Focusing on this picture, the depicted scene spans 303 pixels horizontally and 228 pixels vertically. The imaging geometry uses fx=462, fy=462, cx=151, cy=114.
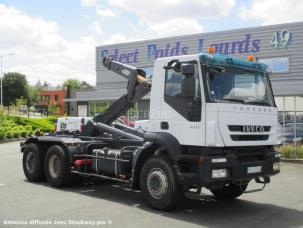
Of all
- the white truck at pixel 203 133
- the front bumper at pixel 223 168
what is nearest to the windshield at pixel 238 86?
the white truck at pixel 203 133

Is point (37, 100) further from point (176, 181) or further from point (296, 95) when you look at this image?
point (176, 181)

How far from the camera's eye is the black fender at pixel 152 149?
8383 millimetres

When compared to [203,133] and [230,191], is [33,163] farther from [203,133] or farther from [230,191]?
[203,133]

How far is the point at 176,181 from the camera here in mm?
8367

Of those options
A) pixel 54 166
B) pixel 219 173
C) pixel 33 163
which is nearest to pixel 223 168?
pixel 219 173

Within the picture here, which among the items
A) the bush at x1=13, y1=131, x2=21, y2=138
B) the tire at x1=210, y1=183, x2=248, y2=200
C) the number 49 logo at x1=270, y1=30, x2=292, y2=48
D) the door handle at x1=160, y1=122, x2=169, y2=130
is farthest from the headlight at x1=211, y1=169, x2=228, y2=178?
the bush at x1=13, y1=131, x2=21, y2=138

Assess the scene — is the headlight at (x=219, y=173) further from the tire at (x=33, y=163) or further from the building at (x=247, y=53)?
the building at (x=247, y=53)

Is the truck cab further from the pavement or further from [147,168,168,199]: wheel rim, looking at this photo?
the pavement

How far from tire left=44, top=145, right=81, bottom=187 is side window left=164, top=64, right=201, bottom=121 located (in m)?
3.63

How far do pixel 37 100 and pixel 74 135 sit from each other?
104 meters

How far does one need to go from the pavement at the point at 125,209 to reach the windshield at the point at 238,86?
2.10 m

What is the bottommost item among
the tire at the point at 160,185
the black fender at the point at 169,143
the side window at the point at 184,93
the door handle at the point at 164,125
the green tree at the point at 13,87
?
the tire at the point at 160,185

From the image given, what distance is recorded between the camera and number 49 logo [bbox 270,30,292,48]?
27.0m

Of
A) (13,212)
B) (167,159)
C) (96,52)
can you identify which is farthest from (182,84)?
(96,52)
